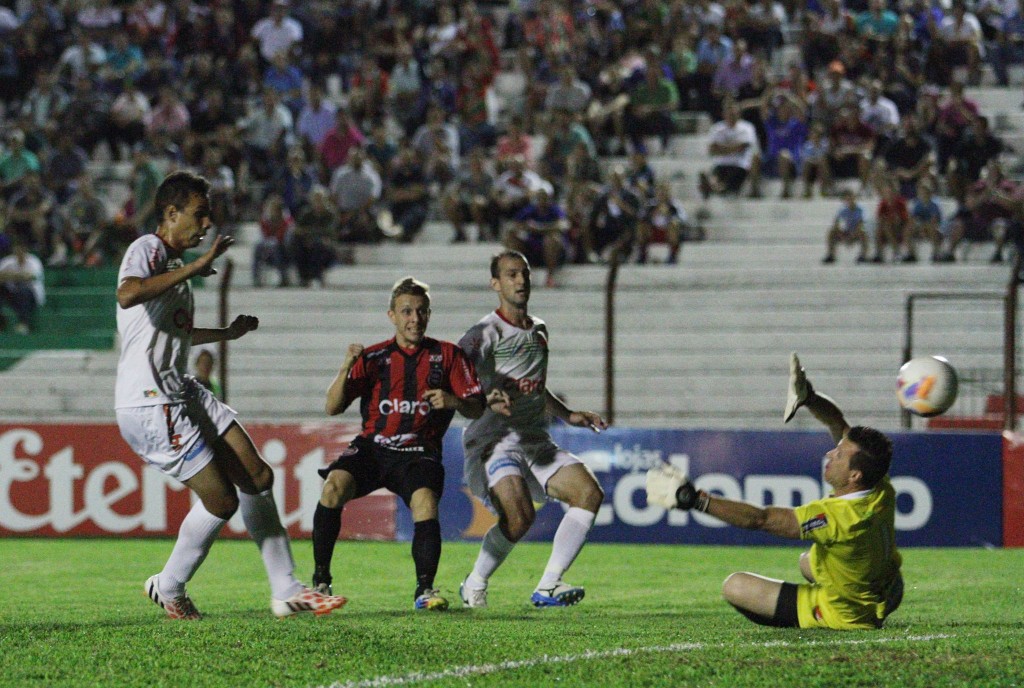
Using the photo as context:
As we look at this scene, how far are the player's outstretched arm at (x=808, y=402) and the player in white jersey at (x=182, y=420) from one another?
99.8 inches

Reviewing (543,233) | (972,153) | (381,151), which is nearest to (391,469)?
(543,233)

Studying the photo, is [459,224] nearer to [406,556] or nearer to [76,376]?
[76,376]

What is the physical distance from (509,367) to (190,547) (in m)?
2.15

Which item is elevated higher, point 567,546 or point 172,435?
point 172,435

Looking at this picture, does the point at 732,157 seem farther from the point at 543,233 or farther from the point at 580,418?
the point at 580,418

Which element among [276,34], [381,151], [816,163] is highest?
[276,34]

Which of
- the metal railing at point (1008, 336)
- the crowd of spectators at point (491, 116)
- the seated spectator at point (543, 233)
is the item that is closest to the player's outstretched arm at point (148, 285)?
the metal railing at point (1008, 336)

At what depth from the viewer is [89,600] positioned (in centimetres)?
945

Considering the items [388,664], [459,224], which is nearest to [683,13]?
[459,224]

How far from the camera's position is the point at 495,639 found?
7.05 m

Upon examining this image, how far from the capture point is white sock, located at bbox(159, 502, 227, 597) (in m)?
7.63

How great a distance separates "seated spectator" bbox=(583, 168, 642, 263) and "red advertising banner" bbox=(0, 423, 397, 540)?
541 cm

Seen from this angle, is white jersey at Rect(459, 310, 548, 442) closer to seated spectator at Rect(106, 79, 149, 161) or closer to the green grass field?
the green grass field

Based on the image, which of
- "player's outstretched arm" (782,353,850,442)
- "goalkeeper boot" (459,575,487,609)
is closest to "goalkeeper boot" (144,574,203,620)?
"goalkeeper boot" (459,575,487,609)
